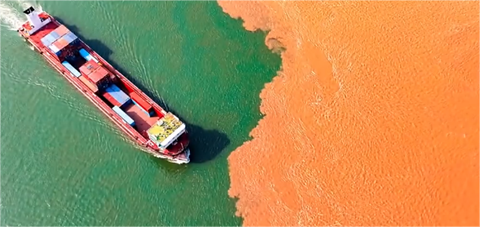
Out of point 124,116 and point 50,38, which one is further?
point 50,38

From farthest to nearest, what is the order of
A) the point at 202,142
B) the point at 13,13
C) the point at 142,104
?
the point at 13,13, the point at 142,104, the point at 202,142

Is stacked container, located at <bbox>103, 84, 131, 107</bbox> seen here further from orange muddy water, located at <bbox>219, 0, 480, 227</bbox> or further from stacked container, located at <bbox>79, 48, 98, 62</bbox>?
orange muddy water, located at <bbox>219, 0, 480, 227</bbox>

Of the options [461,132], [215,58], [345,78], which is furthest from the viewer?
[215,58]

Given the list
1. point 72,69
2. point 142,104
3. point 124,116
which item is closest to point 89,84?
point 72,69

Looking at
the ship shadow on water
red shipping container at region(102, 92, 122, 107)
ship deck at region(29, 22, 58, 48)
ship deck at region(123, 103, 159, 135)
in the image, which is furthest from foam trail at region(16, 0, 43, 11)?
the ship shadow on water

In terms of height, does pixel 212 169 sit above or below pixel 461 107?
below

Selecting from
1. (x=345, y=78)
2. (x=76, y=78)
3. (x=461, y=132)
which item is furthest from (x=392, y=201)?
(x=76, y=78)

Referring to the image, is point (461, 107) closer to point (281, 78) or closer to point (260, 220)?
point (281, 78)

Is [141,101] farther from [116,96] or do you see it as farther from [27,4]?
[27,4]
